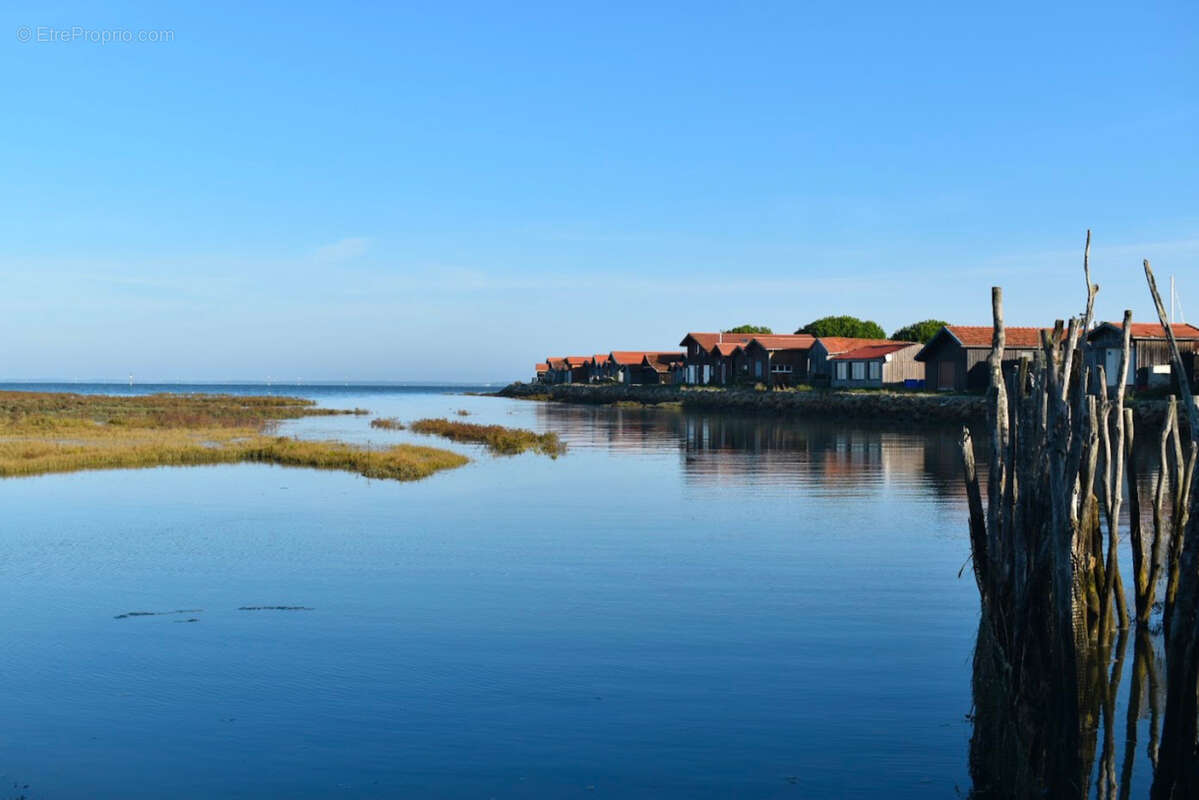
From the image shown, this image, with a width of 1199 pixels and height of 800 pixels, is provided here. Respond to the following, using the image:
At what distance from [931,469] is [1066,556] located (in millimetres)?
28910

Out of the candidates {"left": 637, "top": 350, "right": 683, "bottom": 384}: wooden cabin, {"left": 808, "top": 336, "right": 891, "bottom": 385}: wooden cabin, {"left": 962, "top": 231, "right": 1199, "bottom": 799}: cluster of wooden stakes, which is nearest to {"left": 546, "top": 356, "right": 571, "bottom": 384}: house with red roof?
{"left": 637, "top": 350, "right": 683, "bottom": 384}: wooden cabin

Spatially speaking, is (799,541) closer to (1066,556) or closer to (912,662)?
(912,662)

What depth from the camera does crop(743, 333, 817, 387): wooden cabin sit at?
94.6 metres

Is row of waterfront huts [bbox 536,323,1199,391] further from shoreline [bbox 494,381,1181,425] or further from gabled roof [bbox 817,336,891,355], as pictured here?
shoreline [bbox 494,381,1181,425]

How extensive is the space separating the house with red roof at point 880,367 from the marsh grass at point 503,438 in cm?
3764

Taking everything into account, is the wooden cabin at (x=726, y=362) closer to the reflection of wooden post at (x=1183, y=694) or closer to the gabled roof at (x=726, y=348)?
the gabled roof at (x=726, y=348)

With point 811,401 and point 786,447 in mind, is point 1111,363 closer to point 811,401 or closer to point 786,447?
point 786,447

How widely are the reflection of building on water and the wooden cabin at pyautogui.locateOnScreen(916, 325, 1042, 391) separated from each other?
31.2 ft

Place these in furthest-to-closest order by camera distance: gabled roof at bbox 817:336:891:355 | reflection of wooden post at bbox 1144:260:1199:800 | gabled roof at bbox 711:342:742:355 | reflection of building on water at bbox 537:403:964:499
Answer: gabled roof at bbox 711:342:742:355 → gabled roof at bbox 817:336:891:355 → reflection of building on water at bbox 537:403:964:499 → reflection of wooden post at bbox 1144:260:1199:800

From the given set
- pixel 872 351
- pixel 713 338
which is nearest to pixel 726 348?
pixel 713 338

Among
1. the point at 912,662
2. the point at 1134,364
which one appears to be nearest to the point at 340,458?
the point at 912,662

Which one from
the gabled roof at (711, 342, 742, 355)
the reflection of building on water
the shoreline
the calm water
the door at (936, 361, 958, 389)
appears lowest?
the calm water

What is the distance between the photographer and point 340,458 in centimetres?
3853

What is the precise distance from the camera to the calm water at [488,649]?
9.88 metres
